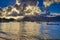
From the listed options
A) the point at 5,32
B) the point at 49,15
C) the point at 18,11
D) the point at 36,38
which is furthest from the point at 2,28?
the point at 49,15

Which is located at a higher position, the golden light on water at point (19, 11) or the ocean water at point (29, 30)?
the golden light on water at point (19, 11)

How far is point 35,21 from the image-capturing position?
3088 mm

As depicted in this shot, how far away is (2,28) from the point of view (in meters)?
3.10

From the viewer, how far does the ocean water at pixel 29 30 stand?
303cm

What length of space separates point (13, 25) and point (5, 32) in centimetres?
19

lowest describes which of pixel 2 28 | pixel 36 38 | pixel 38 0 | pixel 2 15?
pixel 36 38

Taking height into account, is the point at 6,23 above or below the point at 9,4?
below

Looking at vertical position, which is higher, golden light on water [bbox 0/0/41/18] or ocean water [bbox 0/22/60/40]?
golden light on water [bbox 0/0/41/18]

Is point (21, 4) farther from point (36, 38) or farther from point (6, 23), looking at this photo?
point (36, 38)

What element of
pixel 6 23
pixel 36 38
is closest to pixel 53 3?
pixel 36 38

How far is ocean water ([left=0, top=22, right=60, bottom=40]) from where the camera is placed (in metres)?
3.03

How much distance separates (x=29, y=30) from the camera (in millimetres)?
3078

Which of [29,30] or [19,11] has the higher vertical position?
[19,11]

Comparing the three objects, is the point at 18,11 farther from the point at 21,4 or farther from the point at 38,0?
the point at 38,0
